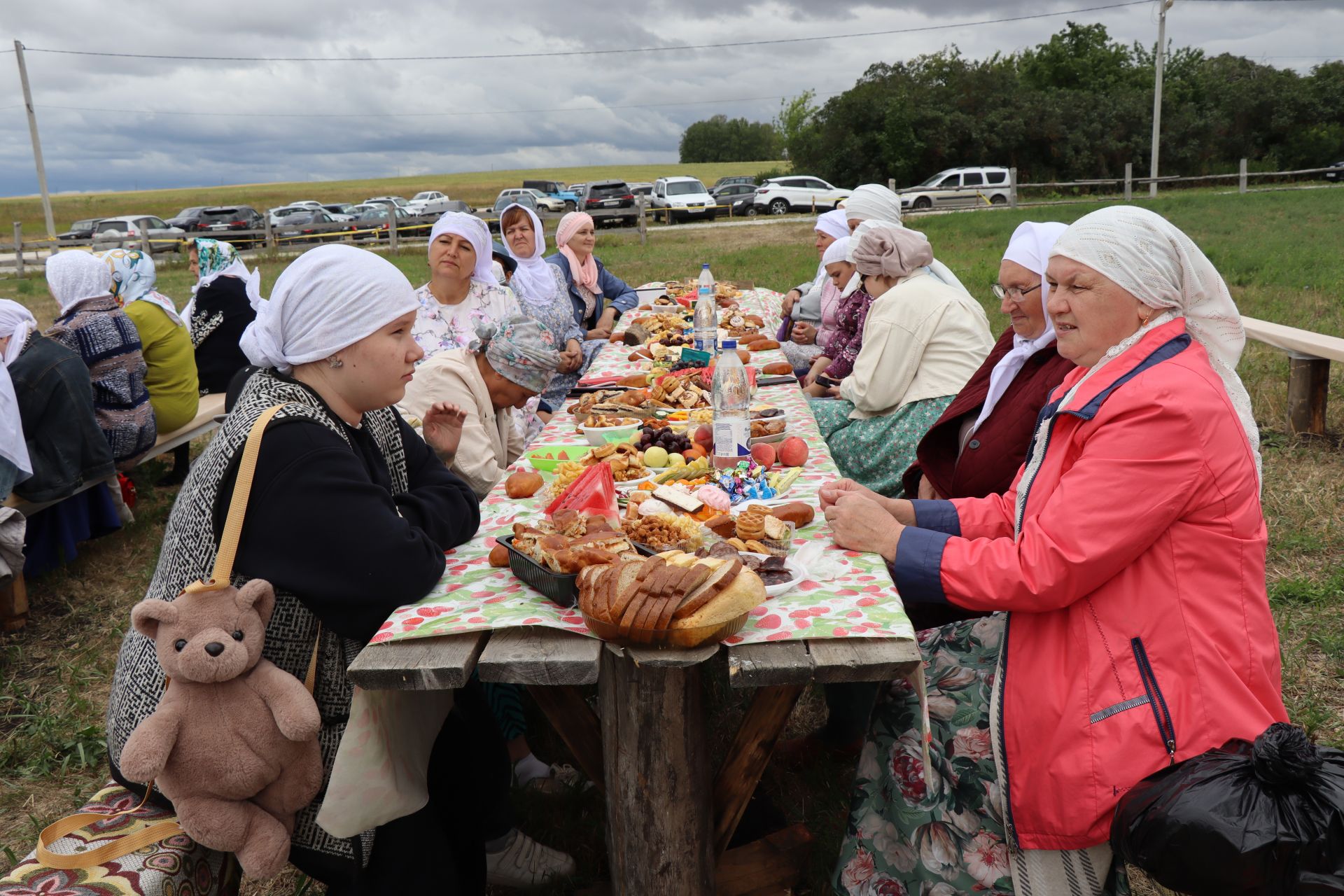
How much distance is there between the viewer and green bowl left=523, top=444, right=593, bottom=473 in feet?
10.0

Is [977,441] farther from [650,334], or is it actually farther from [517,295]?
A: [517,295]

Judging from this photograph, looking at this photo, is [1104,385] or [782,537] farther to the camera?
[782,537]

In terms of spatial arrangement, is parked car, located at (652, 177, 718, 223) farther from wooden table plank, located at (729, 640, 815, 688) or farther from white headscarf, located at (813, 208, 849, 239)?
wooden table plank, located at (729, 640, 815, 688)

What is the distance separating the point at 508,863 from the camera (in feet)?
8.75

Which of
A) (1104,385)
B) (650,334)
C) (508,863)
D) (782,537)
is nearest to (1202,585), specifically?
(1104,385)

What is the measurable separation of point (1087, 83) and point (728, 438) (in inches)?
1787

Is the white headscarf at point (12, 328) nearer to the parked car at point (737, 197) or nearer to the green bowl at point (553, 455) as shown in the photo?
the green bowl at point (553, 455)

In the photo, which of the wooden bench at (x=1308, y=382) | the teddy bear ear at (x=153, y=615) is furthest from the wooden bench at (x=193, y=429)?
the wooden bench at (x=1308, y=382)

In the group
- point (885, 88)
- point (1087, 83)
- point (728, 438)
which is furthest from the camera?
point (1087, 83)

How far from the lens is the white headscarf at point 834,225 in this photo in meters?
6.85

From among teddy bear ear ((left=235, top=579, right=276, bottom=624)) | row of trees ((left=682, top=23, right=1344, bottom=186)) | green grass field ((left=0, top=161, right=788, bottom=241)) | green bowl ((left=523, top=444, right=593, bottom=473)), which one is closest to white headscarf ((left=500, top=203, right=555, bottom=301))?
green bowl ((left=523, top=444, right=593, bottom=473))

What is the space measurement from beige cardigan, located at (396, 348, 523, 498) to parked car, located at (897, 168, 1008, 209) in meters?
24.4

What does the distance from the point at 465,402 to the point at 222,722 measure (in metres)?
1.70

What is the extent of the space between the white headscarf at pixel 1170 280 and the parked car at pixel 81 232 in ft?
91.9
